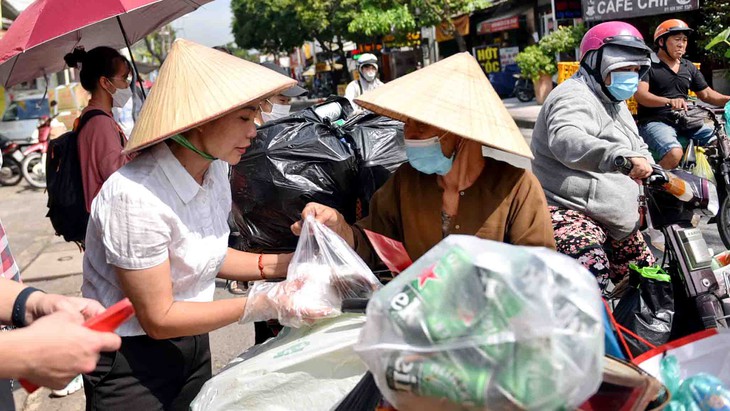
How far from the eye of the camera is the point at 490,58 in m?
27.9

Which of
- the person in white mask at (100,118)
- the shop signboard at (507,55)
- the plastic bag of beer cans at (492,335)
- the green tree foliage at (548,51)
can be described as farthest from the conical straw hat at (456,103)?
the shop signboard at (507,55)

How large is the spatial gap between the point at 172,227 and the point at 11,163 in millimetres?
13630

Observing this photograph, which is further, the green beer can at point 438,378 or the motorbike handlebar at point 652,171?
the motorbike handlebar at point 652,171

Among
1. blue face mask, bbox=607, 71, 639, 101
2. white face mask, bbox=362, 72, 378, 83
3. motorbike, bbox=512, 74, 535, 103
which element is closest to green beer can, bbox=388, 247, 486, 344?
blue face mask, bbox=607, 71, 639, 101

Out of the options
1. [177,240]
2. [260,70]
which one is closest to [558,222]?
[260,70]

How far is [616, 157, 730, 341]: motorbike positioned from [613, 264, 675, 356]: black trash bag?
83 millimetres

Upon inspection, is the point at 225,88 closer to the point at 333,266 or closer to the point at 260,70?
the point at 260,70

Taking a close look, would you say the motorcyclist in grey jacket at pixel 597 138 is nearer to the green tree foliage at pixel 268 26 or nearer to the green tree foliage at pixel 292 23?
the green tree foliage at pixel 292 23

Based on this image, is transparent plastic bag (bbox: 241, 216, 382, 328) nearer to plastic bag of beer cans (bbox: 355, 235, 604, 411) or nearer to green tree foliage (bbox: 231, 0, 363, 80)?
plastic bag of beer cans (bbox: 355, 235, 604, 411)

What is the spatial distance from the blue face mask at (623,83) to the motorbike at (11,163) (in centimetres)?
1342

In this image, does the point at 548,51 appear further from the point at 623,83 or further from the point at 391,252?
the point at 391,252

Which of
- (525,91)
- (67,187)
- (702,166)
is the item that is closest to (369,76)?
(702,166)

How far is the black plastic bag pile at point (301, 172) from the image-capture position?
2771 millimetres

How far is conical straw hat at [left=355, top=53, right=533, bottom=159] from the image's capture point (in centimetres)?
193
